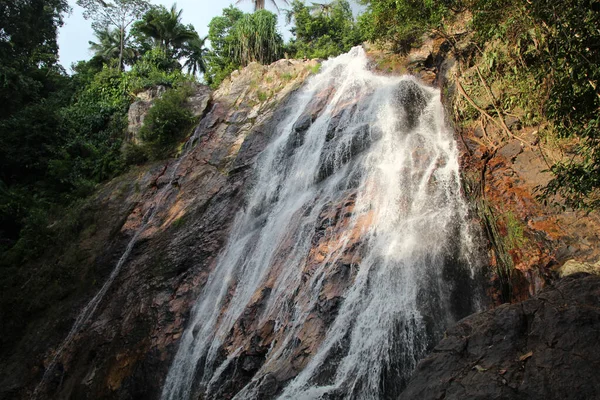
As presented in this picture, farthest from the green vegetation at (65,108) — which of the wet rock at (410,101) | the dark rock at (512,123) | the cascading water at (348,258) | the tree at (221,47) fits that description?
the dark rock at (512,123)

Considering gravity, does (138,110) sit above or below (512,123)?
above

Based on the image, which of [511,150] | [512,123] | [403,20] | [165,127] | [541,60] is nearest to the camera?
[541,60]

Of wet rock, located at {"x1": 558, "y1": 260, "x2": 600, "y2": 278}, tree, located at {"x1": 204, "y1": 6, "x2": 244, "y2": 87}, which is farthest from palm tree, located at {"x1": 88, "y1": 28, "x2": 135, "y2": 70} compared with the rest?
wet rock, located at {"x1": 558, "y1": 260, "x2": 600, "y2": 278}

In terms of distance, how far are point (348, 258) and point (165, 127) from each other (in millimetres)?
11986

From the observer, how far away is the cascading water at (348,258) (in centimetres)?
620

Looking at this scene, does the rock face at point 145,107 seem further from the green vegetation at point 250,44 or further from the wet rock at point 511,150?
the wet rock at point 511,150

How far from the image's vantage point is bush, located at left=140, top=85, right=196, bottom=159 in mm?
16719

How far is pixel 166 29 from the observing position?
25.5m

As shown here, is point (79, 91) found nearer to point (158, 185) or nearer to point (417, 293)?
point (158, 185)

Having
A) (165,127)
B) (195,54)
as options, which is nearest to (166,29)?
(195,54)

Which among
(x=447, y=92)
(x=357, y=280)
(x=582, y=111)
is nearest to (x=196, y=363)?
(x=357, y=280)

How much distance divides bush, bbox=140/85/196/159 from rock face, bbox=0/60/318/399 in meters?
0.97

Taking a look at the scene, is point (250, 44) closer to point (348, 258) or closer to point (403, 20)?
Answer: point (403, 20)

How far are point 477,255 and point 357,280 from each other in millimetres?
2156
